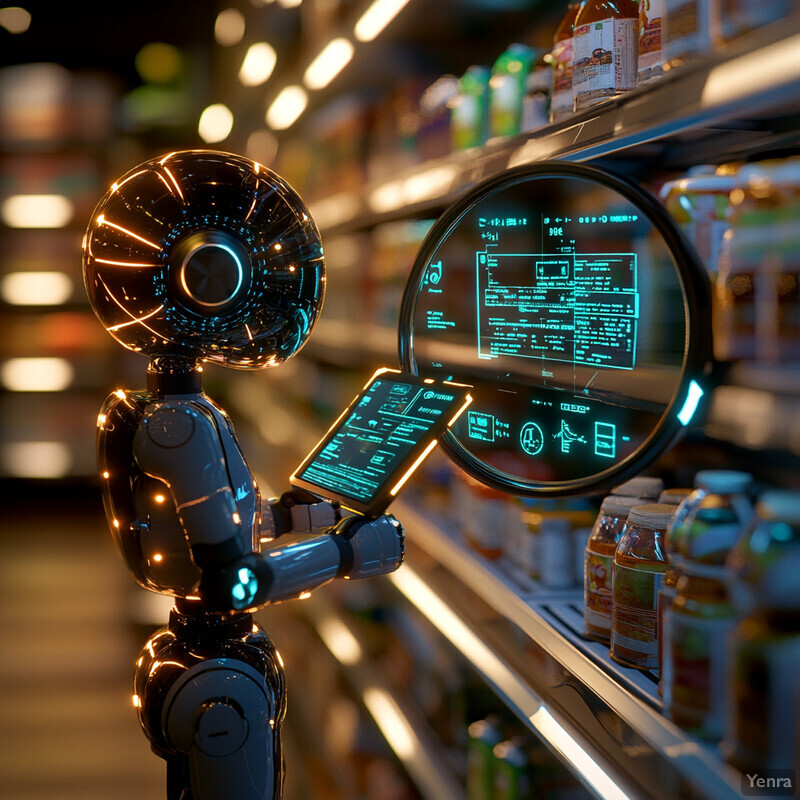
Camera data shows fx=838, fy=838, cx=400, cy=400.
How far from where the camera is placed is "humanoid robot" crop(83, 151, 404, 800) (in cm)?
117

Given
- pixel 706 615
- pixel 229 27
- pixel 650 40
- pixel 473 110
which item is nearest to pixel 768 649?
pixel 706 615

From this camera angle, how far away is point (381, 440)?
119 cm

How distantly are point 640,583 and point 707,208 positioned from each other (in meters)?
0.52

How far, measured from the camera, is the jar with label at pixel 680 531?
94 centimetres

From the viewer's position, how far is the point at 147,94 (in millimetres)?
5957

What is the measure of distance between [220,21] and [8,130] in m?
1.73

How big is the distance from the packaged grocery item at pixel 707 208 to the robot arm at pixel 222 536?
0.60 m

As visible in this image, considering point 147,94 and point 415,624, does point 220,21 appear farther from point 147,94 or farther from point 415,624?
point 415,624

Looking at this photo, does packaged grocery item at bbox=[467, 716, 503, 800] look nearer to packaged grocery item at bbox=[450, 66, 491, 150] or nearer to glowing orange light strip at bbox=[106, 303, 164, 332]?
glowing orange light strip at bbox=[106, 303, 164, 332]

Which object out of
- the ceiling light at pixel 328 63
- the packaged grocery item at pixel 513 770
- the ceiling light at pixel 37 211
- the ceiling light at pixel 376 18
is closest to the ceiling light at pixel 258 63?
the ceiling light at pixel 328 63

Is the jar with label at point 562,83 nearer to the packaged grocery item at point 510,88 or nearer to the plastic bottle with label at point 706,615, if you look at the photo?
the packaged grocery item at point 510,88

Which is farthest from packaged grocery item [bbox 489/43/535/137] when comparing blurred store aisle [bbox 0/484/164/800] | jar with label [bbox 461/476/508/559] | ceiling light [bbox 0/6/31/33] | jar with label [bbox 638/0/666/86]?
ceiling light [bbox 0/6/31/33]

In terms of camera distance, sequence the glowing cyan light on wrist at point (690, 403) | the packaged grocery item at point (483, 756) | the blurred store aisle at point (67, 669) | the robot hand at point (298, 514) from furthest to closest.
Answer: the blurred store aisle at point (67, 669) < the packaged grocery item at point (483, 756) < the robot hand at point (298, 514) < the glowing cyan light on wrist at point (690, 403)

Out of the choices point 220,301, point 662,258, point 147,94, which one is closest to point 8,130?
point 147,94
